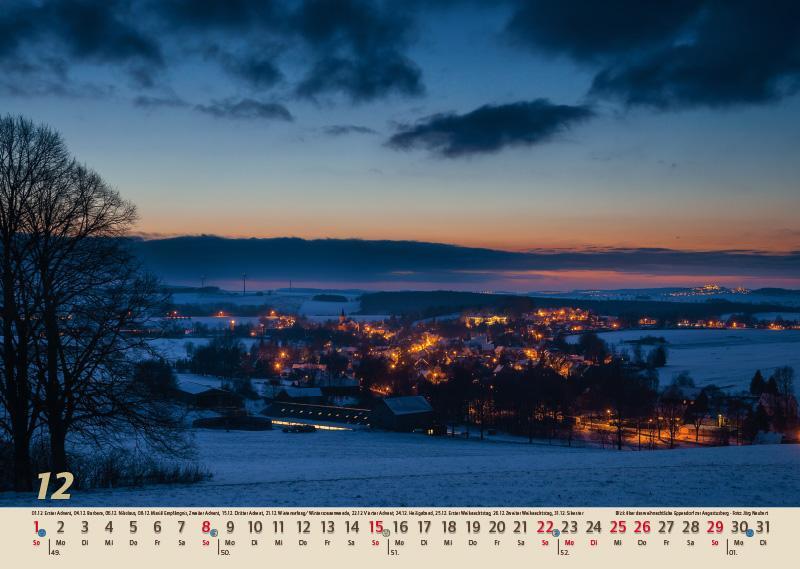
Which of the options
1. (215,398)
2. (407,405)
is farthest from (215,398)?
(407,405)

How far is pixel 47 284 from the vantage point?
11.1 m

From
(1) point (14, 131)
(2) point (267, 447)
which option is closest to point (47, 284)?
(1) point (14, 131)

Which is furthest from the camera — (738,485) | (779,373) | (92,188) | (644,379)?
(644,379)

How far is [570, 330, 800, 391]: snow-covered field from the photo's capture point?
72750mm

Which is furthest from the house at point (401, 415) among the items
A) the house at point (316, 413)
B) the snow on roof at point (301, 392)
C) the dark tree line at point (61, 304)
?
the dark tree line at point (61, 304)

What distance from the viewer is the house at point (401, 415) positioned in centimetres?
4828

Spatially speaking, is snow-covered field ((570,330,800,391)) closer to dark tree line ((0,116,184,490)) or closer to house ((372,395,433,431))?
house ((372,395,433,431))

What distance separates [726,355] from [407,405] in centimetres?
7495

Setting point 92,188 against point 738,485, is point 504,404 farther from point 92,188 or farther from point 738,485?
point 92,188

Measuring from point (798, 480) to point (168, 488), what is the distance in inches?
624

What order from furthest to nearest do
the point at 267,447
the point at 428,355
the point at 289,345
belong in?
the point at 289,345 → the point at 428,355 → the point at 267,447

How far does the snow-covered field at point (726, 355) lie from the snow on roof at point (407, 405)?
39931 mm

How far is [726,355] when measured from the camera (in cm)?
9531

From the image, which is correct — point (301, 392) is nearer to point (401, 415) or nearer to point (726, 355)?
point (401, 415)
